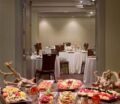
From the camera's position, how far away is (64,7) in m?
12.1

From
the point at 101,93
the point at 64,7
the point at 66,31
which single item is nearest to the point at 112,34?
the point at 101,93

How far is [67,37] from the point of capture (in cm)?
1586

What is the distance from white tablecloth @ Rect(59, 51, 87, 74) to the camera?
10586mm

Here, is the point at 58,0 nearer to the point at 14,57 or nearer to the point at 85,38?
the point at 14,57

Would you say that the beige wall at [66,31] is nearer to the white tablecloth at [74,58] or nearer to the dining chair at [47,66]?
the white tablecloth at [74,58]

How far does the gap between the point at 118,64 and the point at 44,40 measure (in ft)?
34.5

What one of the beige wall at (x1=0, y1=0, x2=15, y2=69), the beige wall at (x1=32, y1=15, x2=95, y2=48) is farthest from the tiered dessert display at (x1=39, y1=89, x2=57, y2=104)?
the beige wall at (x1=32, y1=15, x2=95, y2=48)

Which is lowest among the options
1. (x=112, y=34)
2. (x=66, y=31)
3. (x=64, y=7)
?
(x=112, y=34)

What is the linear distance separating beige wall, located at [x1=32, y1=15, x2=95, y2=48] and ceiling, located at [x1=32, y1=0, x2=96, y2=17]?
594 millimetres

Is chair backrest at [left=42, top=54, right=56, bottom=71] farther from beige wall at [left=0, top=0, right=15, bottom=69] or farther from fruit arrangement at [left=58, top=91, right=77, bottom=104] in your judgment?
fruit arrangement at [left=58, top=91, right=77, bottom=104]

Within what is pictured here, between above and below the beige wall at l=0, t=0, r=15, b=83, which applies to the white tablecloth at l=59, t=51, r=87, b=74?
below

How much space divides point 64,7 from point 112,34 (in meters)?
6.98

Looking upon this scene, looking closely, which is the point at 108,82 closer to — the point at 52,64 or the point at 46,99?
the point at 46,99

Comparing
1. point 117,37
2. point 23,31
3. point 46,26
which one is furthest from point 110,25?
point 46,26
